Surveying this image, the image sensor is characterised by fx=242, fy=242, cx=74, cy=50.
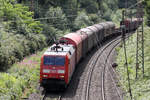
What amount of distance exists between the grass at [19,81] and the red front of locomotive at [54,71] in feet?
4.77

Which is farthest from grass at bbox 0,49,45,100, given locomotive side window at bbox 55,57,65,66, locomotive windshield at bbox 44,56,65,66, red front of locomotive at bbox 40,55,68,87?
locomotive side window at bbox 55,57,65,66

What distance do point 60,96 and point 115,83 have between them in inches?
228

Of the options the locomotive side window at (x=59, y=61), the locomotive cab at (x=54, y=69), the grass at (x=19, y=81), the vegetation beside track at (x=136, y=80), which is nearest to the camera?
the grass at (x=19, y=81)

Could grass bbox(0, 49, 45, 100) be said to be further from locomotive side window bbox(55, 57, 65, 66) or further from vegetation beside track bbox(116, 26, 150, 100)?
vegetation beside track bbox(116, 26, 150, 100)

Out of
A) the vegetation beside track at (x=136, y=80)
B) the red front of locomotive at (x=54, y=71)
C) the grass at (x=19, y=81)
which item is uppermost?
the red front of locomotive at (x=54, y=71)

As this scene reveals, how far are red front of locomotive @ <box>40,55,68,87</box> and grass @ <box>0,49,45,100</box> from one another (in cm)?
146

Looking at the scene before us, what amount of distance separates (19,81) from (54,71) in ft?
9.51

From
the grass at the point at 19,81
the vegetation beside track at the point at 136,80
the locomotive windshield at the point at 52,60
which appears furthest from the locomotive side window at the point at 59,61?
the vegetation beside track at the point at 136,80

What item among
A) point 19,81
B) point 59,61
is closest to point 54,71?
point 59,61

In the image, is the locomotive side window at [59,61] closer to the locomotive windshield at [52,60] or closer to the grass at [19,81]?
the locomotive windshield at [52,60]

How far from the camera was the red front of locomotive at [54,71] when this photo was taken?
19125mm

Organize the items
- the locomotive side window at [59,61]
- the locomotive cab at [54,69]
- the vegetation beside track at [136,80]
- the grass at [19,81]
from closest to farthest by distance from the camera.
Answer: the grass at [19,81] → the vegetation beside track at [136,80] → the locomotive cab at [54,69] → the locomotive side window at [59,61]

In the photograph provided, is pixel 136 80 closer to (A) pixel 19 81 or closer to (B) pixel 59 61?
(B) pixel 59 61

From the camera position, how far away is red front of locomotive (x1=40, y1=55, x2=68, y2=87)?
19.1m
